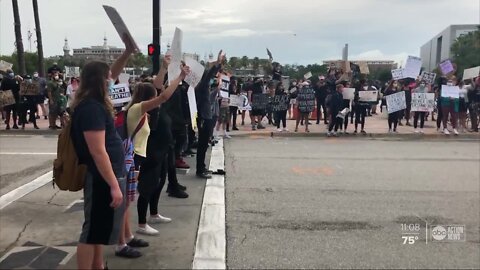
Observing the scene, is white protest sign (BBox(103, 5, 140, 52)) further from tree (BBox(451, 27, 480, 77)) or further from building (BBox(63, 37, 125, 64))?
tree (BBox(451, 27, 480, 77))

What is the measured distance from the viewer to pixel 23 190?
7492 mm

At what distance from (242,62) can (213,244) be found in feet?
144

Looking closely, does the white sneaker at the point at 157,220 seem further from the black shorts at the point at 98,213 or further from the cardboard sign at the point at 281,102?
the cardboard sign at the point at 281,102

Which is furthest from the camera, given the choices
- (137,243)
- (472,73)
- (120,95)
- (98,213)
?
(472,73)

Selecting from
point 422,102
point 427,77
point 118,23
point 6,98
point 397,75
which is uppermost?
point 118,23

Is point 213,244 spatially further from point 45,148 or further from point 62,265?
point 45,148

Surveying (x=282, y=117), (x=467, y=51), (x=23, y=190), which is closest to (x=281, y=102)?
(x=282, y=117)

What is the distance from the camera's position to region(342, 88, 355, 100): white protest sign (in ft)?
49.0

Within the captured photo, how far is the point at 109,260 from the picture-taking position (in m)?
4.51

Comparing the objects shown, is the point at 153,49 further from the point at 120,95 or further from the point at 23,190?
the point at 23,190

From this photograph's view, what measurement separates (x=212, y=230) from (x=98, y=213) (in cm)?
217

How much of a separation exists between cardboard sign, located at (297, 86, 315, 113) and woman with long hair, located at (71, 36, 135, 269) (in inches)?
483

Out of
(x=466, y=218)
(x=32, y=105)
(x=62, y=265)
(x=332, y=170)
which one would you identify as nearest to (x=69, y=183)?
(x=62, y=265)

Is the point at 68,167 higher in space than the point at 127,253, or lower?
higher
